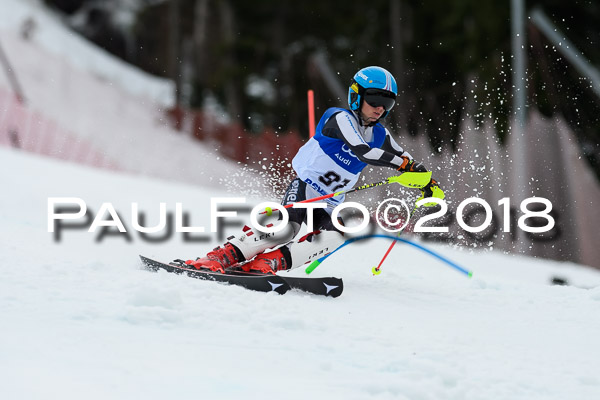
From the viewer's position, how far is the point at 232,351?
3.27m

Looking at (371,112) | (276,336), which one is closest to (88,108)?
(371,112)

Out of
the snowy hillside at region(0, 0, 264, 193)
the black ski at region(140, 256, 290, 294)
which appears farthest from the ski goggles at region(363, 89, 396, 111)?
the snowy hillside at region(0, 0, 264, 193)

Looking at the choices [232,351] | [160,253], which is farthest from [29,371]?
[160,253]

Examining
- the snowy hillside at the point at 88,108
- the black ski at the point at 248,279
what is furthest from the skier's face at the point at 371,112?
the snowy hillside at the point at 88,108

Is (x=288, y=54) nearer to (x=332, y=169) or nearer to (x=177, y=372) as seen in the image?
(x=332, y=169)

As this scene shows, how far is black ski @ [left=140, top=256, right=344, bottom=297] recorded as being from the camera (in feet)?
14.6

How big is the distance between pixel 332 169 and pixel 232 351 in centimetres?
202

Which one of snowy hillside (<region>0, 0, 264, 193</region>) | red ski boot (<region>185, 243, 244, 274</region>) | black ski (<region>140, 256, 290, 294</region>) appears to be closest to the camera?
black ski (<region>140, 256, 290, 294</region>)

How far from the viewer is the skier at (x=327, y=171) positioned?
188 inches

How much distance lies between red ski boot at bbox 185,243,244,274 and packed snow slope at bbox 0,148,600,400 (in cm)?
38

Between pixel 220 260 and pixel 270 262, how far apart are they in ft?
1.14

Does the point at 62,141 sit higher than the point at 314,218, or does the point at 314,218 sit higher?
the point at 62,141

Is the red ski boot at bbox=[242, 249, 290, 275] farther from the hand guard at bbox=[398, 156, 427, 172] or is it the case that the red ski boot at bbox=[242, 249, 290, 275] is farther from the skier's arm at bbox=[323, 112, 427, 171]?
the hand guard at bbox=[398, 156, 427, 172]

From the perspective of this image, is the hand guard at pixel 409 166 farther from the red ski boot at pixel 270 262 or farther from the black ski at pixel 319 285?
the red ski boot at pixel 270 262
